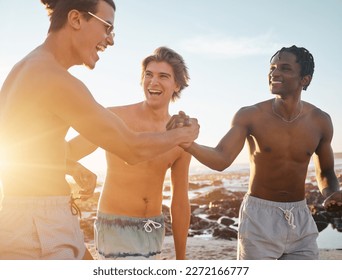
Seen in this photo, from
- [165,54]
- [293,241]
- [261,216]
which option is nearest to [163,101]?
[165,54]

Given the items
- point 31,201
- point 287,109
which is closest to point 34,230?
point 31,201

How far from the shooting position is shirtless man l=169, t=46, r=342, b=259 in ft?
10.8

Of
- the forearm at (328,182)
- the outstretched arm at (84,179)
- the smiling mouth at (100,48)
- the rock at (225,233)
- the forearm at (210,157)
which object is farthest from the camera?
the rock at (225,233)

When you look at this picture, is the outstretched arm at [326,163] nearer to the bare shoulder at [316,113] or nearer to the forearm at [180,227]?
the bare shoulder at [316,113]

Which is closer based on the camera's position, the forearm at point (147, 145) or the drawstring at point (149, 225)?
the forearm at point (147, 145)

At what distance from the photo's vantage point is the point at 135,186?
3.55 m

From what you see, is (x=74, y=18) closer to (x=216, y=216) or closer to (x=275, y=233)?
(x=275, y=233)

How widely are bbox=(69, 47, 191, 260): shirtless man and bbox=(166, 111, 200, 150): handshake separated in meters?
0.45

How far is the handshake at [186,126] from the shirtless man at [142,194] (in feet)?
1.46

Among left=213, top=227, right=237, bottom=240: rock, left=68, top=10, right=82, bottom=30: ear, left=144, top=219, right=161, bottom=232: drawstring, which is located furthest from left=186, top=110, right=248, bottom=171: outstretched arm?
left=213, top=227, right=237, bottom=240: rock

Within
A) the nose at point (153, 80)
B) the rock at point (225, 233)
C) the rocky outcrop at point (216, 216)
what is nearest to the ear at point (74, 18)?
the nose at point (153, 80)

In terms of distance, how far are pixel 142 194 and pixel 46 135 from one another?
150 centimetres

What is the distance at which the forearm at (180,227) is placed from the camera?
362 centimetres

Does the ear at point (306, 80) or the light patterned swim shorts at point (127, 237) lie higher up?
the ear at point (306, 80)
